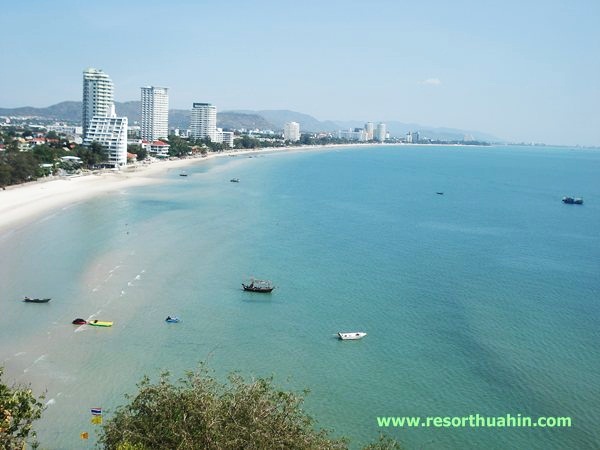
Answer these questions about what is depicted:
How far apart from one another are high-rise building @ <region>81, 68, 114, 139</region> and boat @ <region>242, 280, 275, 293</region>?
6487 centimetres

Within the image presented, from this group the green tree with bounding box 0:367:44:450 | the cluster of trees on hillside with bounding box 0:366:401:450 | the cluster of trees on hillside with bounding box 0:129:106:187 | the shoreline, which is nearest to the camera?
the green tree with bounding box 0:367:44:450

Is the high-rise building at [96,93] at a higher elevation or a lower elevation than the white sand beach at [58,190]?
higher

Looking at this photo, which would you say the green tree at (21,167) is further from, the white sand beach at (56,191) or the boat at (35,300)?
the boat at (35,300)

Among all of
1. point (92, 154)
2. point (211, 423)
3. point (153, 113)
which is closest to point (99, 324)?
point (211, 423)

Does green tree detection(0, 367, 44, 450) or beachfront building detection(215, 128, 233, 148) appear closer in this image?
green tree detection(0, 367, 44, 450)

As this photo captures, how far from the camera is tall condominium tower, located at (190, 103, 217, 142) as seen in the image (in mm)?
127250

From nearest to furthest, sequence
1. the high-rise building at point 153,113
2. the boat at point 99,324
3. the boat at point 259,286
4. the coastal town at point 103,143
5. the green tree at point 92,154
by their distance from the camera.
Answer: the boat at point 99,324, the boat at point 259,286, the coastal town at point 103,143, the green tree at point 92,154, the high-rise building at point 153,113

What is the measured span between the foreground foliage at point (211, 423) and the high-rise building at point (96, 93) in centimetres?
7746

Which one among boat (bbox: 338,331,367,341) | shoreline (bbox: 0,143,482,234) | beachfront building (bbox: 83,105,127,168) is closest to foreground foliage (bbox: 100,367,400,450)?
boat (bbox: 338,331,367,341)

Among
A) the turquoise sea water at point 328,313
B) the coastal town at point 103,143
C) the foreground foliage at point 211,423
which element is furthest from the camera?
the coastal town at point 103,143

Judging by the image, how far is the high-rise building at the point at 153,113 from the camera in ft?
372

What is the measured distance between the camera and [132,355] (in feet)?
52.7

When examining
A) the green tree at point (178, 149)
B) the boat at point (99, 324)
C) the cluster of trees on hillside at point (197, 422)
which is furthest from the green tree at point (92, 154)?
the cluster of trees on hillside at point (197, 422)

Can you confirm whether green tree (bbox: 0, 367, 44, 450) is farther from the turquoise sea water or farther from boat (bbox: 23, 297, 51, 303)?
boat (bbox: 23, 297, 51, 303)
